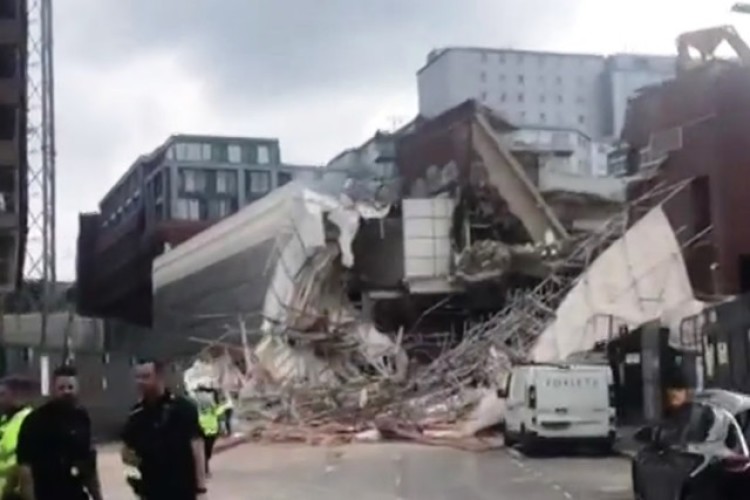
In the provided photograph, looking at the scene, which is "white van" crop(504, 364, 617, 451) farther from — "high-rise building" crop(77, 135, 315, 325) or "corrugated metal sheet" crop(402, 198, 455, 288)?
"high-rise building" crop(77, 135, 315, 325)

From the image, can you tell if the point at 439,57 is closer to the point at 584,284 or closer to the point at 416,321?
the point at 416,321

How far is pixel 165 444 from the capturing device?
807cm

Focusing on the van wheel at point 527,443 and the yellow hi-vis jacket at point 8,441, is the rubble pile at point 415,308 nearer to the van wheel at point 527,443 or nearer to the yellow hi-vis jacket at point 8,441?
the van wheel at point 527,443

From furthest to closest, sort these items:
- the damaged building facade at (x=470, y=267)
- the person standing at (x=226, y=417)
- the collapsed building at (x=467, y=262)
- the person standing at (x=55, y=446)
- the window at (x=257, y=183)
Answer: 1. the window at (x=257, y=183)
2. the collapsed building at (x=467, y=262)
3. the damaged building facade at (x=470, y=267)
4. the person standing at (x=226, y=417)
5. the person standing at (x=55, y=446)

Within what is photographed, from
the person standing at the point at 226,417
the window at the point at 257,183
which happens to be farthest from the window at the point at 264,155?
the person standing at the point at 226,417

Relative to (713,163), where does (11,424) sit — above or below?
below

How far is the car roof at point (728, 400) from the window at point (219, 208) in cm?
9127

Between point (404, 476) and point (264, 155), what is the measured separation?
8455 centimetres

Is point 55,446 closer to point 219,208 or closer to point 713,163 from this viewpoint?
point 713,163

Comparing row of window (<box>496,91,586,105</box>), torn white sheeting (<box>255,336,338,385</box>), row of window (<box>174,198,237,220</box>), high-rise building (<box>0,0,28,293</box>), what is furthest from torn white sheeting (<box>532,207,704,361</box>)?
row of window (<box>496,91,586,105</box>)

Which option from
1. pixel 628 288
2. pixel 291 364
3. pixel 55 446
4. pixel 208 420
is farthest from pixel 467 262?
pixel 55 446

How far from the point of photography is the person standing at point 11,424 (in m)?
8.42

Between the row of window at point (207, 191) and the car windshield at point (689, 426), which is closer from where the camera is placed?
the car windshield at point (689, 426)

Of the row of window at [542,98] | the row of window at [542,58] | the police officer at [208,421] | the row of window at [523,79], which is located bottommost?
the police officer at [208,421]
